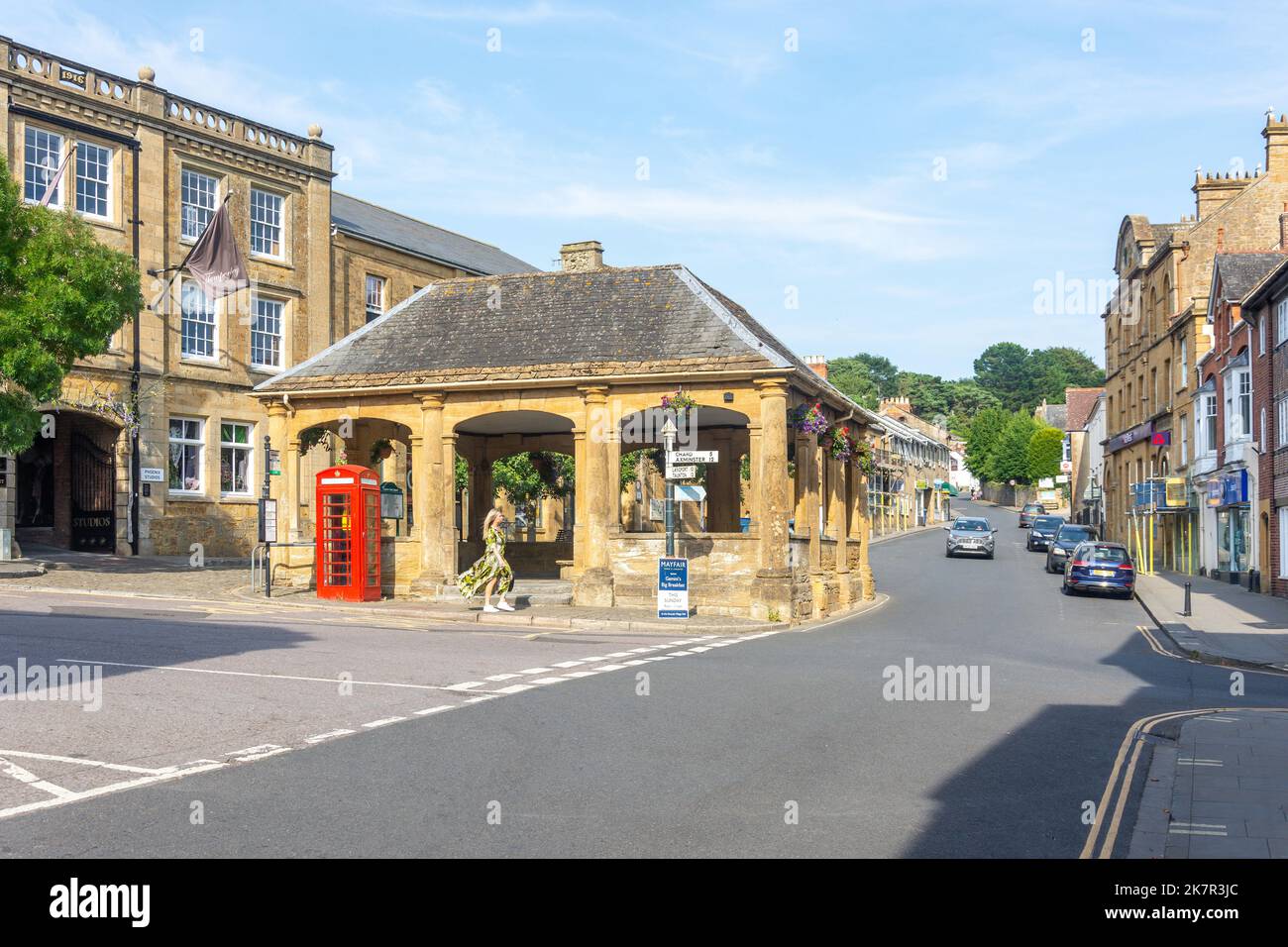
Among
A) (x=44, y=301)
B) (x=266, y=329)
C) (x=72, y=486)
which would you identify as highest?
(x=266, y=329)

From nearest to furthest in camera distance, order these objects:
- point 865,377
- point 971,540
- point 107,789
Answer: point 107,789
point 971,540
point 865,377

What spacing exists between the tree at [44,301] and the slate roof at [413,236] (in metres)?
16.0

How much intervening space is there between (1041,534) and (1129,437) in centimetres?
597

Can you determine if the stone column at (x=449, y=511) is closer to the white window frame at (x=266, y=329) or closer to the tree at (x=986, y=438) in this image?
the white window frame at (x=266, y=329)

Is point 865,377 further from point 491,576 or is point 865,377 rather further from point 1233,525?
point 491,576

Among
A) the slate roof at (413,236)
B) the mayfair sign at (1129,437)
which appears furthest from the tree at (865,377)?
the slate roof at (413,236)

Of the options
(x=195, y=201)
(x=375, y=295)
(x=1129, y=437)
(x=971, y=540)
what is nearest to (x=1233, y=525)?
(x=971, y=540)

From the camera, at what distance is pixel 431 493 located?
25.8m

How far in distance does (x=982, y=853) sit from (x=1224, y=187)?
49675 millimetres

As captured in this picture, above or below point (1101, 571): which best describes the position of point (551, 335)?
above

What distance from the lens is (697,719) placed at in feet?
37.2

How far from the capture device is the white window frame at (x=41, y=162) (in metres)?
31.9

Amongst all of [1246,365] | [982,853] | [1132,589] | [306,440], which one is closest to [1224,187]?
[1246,365]

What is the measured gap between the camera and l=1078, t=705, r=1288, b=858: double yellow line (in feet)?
23.6
